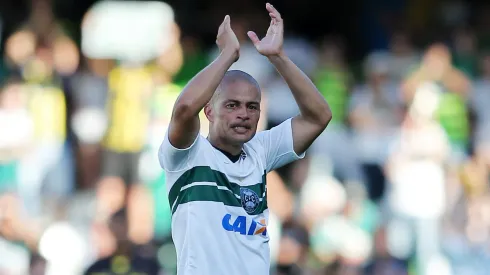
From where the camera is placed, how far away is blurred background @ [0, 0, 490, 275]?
12.2 m

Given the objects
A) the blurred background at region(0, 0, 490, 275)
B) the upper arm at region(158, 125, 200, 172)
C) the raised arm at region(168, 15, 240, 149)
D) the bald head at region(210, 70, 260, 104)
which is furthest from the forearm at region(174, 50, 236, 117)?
the blurred background at region(0, 0, 490, 275)

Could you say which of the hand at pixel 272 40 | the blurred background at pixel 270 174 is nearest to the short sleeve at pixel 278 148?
the hand at pixel 272 40

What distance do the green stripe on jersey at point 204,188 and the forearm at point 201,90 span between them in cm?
36

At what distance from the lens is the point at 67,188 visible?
13273mm

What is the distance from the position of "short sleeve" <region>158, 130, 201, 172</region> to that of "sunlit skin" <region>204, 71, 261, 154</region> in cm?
19

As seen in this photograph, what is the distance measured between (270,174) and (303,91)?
639 cm

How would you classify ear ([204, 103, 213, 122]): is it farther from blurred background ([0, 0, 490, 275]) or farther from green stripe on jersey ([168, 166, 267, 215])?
blurred background ([0, 0, 490, 275])

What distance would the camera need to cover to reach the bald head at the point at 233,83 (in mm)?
6168

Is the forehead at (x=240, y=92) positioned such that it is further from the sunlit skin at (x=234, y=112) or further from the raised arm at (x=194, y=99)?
the raised arm at (x=194, y=99)

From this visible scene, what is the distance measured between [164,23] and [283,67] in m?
8.87

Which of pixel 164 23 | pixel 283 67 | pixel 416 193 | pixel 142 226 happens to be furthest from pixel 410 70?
pixel 283 67

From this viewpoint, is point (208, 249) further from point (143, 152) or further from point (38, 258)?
point (143, 152)

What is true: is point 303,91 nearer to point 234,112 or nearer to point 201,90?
point 234,112

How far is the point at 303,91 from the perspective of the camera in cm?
639
